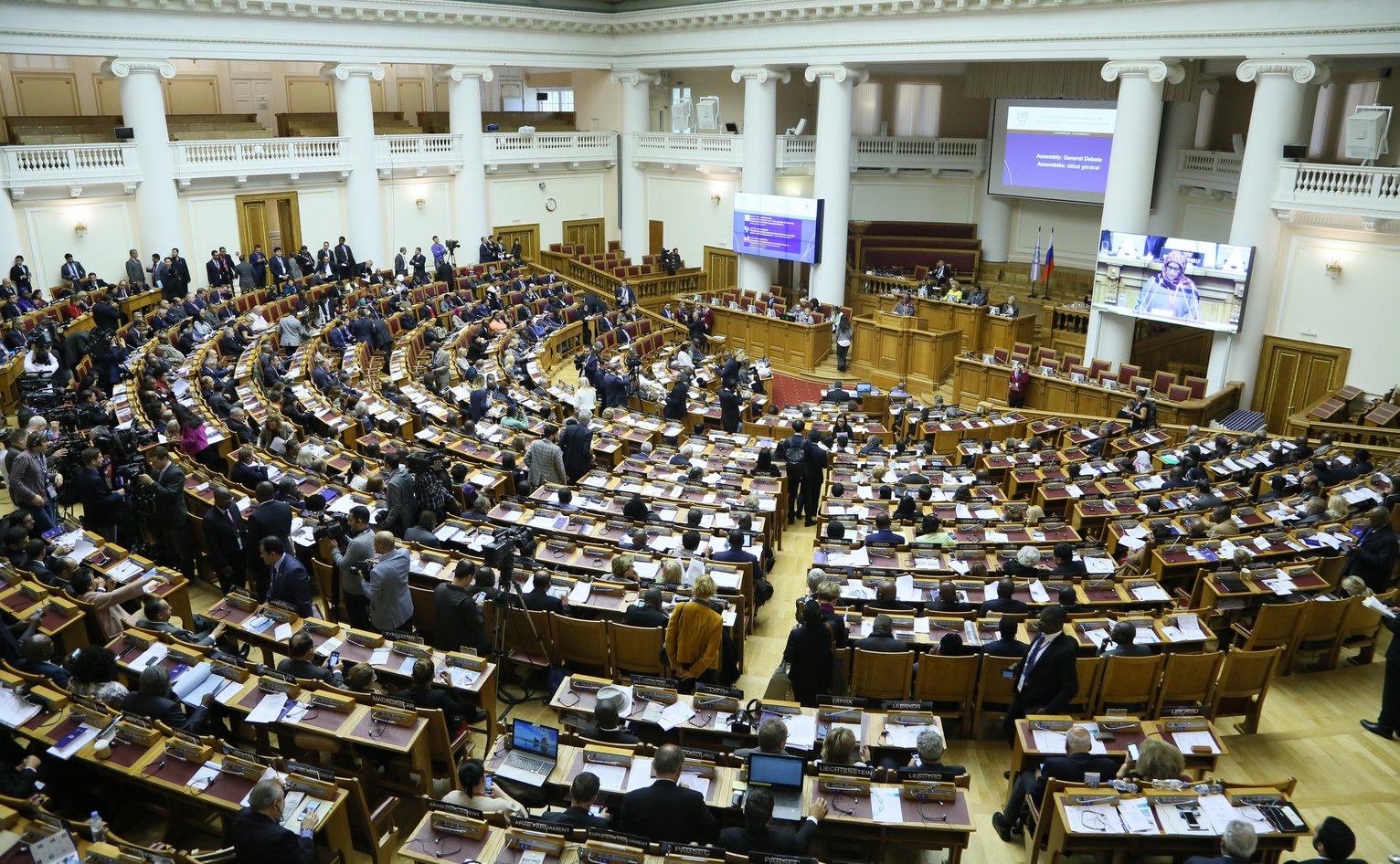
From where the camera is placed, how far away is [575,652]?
828 centimetres

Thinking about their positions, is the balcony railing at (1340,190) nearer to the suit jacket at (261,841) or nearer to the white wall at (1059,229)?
the white wall at (1059,229)

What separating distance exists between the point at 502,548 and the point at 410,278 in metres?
17.1

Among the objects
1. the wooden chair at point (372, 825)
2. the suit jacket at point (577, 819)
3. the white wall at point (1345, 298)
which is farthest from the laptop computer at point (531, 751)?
the white wall at point (1345, 298)

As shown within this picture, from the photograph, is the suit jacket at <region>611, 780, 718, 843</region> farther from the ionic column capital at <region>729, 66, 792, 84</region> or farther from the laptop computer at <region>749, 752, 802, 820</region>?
the ionic column capital at <region>729, 66, 792, 84</region>

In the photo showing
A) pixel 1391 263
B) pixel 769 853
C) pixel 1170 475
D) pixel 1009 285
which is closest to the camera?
pixel 769 853

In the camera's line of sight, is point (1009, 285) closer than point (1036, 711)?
No

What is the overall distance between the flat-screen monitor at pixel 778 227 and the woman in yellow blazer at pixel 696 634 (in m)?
18.9

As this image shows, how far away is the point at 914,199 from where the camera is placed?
29047 millimetres

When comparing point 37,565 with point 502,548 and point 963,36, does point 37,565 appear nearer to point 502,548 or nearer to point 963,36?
point 502,548

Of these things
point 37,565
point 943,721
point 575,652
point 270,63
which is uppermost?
point 270,63

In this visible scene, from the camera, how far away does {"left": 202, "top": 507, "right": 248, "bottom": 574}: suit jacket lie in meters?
9.20

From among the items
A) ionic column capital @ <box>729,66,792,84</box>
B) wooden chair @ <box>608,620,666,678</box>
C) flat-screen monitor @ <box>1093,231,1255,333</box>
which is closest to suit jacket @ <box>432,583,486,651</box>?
wooden chair @ <box>608,620,666,678</box>

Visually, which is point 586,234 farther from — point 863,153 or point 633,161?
point 863,153

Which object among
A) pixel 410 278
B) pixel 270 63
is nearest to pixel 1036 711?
pixel 410 278
